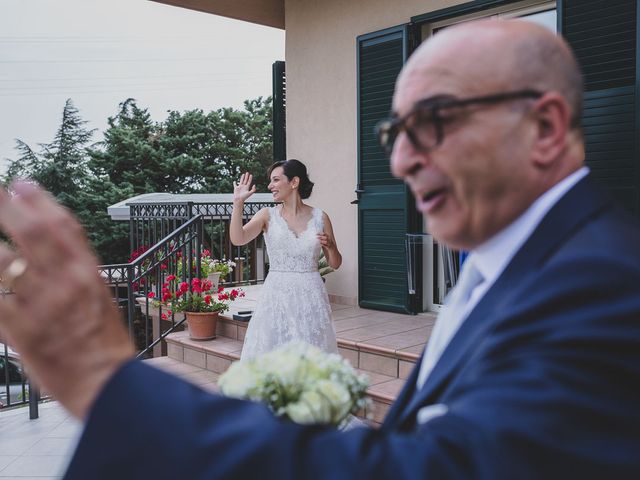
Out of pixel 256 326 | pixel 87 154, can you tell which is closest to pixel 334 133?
pixel 256 326

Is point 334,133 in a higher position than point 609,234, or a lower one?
higher

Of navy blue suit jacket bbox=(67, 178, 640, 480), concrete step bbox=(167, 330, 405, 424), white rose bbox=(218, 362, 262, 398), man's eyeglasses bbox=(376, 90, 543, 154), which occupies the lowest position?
concrete step bbox=(167, 330, 405, 424)

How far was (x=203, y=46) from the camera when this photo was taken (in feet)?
122

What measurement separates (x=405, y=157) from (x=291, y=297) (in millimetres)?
3915

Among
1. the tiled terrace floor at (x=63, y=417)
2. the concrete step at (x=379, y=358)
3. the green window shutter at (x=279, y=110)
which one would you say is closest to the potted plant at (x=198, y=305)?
the tiled terrace floor at (x=63, y=417)

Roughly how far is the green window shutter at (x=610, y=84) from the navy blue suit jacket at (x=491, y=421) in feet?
13.6

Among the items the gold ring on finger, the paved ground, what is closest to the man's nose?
the gold ring on finger

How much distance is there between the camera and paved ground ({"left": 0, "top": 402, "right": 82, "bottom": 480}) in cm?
407

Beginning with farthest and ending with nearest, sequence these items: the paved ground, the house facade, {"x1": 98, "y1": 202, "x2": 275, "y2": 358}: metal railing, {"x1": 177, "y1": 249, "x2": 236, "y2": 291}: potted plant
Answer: {"x1": 177, "y1": 249, "x2": 236, "y2": 291}: potted plant, {"x1": 98, "y1": 202, "x2": 275, "y2": 358}: metal railing, the house facade, the paved ground

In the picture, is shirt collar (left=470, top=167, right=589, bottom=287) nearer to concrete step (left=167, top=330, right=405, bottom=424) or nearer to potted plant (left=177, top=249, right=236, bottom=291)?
concrete step (left=167, top=330, right=405, bottom=424)

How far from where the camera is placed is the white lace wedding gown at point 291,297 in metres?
4.70

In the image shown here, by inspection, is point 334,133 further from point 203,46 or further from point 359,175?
point 203,46

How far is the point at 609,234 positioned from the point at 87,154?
24.7 meters

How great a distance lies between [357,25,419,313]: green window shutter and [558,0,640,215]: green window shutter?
1865mm
